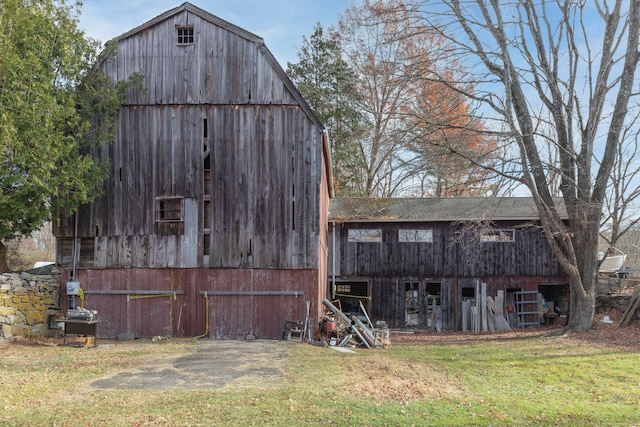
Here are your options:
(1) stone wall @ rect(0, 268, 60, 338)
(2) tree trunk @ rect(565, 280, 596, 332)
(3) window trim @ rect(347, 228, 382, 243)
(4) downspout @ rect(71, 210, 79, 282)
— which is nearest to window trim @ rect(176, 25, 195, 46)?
(4) downspout @ rect(71, 210, 79, 282)

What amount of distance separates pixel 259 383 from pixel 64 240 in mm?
9714

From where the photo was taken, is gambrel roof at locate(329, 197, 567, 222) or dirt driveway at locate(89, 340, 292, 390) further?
gambrel roof at locate(329, 197, 567, 222)

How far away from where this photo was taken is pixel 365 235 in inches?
959

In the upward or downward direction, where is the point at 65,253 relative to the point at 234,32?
downward

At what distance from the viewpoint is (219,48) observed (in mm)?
17188

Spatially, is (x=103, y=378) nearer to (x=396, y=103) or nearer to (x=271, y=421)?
(x=271, y=421)

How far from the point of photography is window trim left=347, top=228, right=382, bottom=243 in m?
24.3

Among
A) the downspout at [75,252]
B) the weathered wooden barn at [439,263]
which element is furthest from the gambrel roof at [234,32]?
the weathered wooden barn at [439,263]

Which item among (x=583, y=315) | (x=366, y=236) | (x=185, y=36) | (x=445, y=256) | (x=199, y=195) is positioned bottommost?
(x=583, y=315)

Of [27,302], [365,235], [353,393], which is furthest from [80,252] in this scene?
[365,235]

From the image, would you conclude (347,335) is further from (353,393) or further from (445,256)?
(445,256)

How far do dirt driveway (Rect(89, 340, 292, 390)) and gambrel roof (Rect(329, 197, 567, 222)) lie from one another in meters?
10.2

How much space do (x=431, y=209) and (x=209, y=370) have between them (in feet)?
50.2

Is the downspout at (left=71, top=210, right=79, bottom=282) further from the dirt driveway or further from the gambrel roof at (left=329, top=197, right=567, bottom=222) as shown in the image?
the gambrel roof at (left=329, top=197, right=567, bottom=222)
